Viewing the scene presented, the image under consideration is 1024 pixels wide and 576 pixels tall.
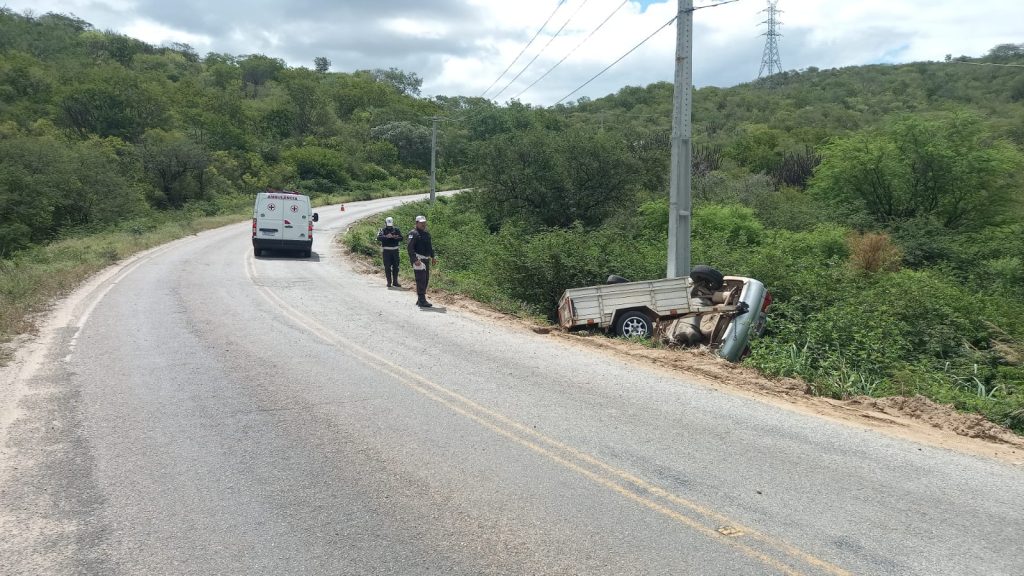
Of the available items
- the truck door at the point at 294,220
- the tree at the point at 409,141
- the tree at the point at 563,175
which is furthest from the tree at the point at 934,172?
the tree at the point at 409,141

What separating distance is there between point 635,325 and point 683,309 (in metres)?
0.87

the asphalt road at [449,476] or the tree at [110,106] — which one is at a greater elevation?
the tree at [110,106]

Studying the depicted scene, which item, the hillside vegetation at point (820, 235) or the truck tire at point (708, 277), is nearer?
the hillside vegetation at point (820, 235)

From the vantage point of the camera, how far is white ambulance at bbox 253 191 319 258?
75.9ft

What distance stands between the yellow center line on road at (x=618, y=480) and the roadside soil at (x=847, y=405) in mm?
3064

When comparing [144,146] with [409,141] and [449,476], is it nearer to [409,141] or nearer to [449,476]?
[409,141]

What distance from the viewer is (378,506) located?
464 centimetres

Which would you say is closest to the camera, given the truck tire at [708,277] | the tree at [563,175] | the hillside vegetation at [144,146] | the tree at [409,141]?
the truck tire at [708,277]

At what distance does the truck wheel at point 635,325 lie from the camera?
11727mm

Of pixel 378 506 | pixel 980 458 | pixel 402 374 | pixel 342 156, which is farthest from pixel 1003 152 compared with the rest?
pixel 342 156

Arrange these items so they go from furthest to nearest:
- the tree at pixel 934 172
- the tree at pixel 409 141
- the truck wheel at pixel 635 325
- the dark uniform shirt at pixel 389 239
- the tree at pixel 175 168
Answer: the tree at pixel 409 141 < the tree at pixel 175 168 < the tree at pixel 934 172 < the dark uniform shirt at pixel 389 239 < the truck wheel at pixel 635 325

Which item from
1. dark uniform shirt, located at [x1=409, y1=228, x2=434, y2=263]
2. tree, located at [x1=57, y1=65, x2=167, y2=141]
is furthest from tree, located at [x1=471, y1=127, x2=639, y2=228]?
tree, located at [x1=57, y1=65, x2=167, y2=141]

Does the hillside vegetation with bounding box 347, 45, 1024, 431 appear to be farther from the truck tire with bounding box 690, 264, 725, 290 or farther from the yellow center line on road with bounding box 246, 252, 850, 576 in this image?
the yellow center line on road with bounding box 246, 252, 850, 576

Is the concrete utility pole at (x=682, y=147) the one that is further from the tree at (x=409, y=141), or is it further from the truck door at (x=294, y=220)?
the tree at (x=409, y=141)
